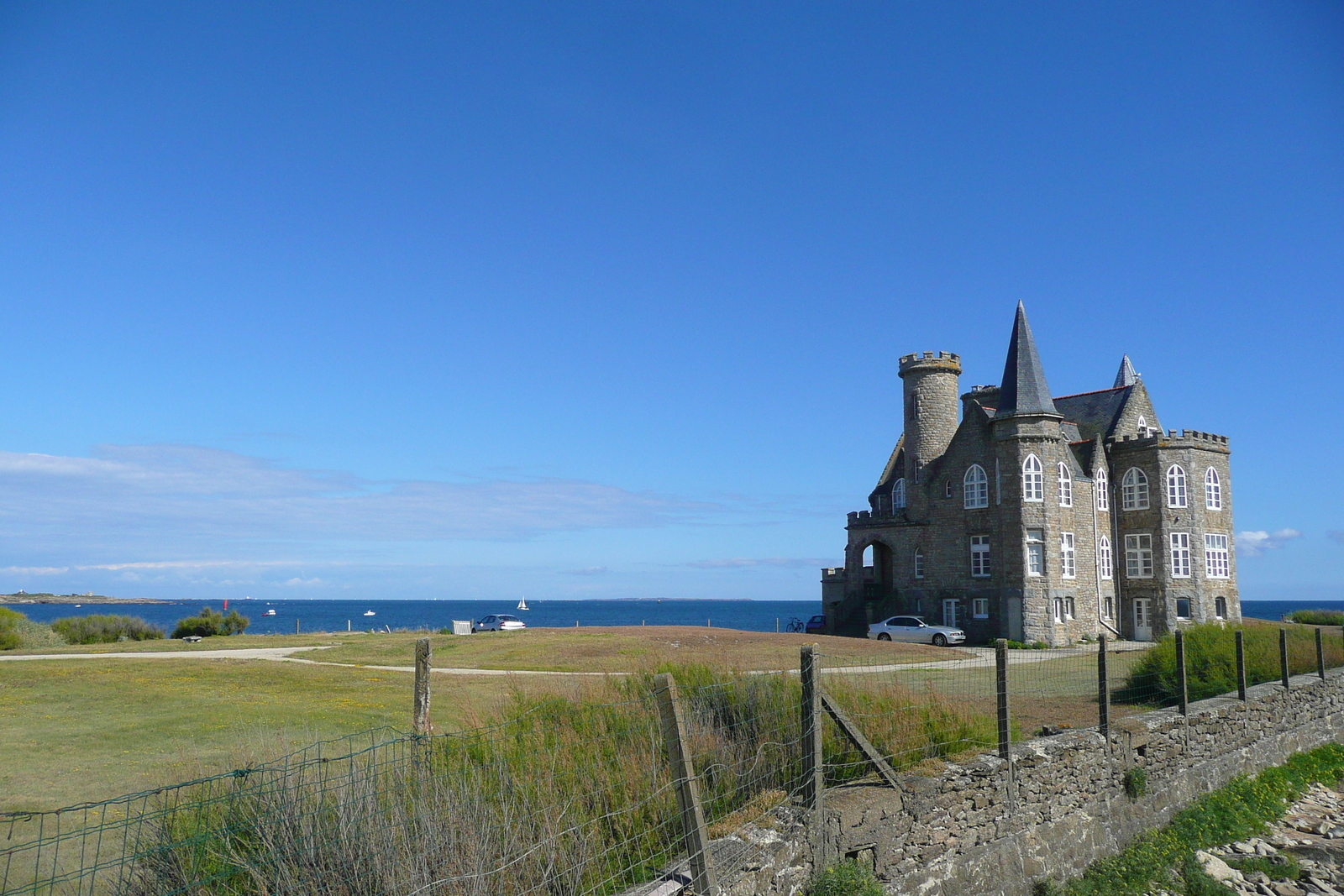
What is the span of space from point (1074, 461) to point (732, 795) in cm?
4267

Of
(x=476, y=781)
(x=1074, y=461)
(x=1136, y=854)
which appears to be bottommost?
(x=1136, y=854)

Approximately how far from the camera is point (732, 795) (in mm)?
7406

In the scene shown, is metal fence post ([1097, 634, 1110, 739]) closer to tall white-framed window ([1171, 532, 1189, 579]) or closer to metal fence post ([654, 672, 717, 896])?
metal fence post ([654, 672, 717, 896])

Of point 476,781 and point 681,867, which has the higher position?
point 476,781

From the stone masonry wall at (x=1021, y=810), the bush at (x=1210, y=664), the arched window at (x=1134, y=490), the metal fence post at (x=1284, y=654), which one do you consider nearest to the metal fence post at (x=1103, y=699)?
the stone masonry wall at (x=1021, y=810)

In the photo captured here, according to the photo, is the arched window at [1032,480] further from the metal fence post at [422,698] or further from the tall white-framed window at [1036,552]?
the metal fence post at [422,698]

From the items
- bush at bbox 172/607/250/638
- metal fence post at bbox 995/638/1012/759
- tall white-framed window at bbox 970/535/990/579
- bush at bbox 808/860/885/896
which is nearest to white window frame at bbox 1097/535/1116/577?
tall white-framed window at bbox 970/535/990/579

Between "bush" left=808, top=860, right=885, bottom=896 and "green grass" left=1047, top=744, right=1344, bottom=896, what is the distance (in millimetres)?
3613

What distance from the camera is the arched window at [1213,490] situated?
46906mm

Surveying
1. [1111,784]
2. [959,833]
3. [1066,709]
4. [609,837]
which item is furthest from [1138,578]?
[609,837]

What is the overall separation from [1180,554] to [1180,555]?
4cm

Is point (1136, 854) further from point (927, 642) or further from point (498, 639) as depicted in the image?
point (927, 642)

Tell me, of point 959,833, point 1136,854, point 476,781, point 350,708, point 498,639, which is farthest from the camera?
point 498,639

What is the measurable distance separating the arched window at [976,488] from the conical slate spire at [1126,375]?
16.2 m
